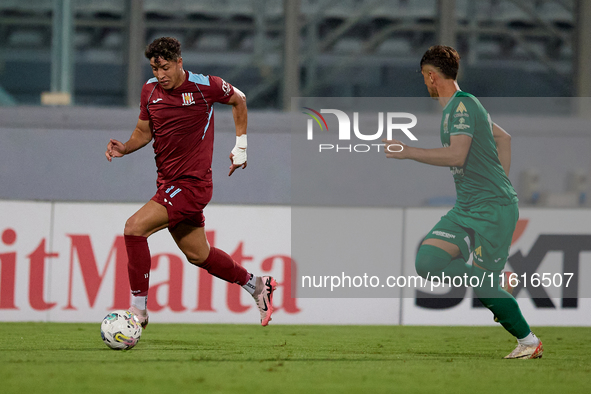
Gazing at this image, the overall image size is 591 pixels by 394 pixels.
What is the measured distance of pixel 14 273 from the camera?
763 cm

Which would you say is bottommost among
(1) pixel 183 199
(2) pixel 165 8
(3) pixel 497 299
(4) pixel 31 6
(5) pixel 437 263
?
(3) pixel 497 299

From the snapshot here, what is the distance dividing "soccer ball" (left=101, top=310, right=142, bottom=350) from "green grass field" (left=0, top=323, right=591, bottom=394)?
7 centimetres

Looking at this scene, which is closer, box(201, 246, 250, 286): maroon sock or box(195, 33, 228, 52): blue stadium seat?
box(201, 246, 250, 286): maroon sock

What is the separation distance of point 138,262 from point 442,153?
83.1 inches

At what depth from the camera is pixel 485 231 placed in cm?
484

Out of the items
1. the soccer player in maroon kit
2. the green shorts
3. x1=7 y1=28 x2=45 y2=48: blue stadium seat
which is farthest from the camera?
x1=7 y1=28 x2=45 y2=48: blue stadium seat

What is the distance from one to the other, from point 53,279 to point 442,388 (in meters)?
4.92

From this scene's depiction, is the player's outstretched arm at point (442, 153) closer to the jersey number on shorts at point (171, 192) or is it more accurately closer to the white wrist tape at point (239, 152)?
the white wrist tape at point (239, 152)

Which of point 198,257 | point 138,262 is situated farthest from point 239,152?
point 138,262

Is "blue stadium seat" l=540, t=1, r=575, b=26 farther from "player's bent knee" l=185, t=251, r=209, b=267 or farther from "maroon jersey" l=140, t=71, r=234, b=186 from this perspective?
"player's bent knee" l=185, t=251, r=209, b=267

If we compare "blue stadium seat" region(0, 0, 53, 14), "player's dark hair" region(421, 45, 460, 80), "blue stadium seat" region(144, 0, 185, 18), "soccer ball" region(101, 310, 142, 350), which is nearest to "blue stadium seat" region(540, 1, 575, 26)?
"blue stadium seat" region(144, 0, 185, 18)

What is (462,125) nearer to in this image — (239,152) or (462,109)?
(462,109)

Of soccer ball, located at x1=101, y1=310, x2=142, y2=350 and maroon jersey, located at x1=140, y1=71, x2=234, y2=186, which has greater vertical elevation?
maroon jersey, located at x1=140, y1=71, x2=234, y2=186

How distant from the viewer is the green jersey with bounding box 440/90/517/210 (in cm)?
479
